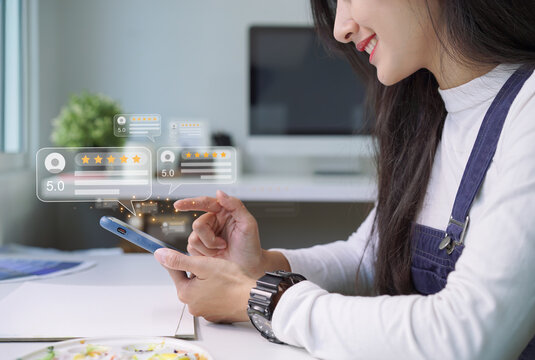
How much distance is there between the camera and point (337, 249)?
2.22ft

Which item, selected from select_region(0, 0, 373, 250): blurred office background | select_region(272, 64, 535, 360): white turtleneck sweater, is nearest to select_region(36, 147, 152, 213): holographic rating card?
select_region(272, 64, 535, 360): white turtleneck sweater

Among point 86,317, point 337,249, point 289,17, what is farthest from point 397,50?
point 289,17

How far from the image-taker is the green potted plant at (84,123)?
125 centimetres

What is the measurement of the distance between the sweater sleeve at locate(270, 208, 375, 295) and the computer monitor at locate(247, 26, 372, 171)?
3.15ft

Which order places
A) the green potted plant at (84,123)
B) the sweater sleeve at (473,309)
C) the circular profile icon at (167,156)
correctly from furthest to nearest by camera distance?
the green potted plant at (84,123)
the circular profile icon at (167,156)
the sweater sleeve at (473,309)

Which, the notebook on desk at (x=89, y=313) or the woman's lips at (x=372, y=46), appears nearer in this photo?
the notebook on desk at (x=89, y=313)

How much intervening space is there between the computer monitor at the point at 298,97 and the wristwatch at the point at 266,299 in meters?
1.22

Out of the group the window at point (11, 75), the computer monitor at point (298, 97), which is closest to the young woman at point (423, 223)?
the window at point (11, 75)

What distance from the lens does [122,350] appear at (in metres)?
0.37

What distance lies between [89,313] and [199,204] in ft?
0.50

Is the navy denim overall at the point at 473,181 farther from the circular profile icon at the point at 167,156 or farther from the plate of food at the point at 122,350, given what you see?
the circular profile icon at the point at 167,156

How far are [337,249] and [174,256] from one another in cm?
29

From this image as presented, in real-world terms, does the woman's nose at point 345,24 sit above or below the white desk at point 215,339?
above

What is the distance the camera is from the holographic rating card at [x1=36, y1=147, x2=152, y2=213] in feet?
1.80
